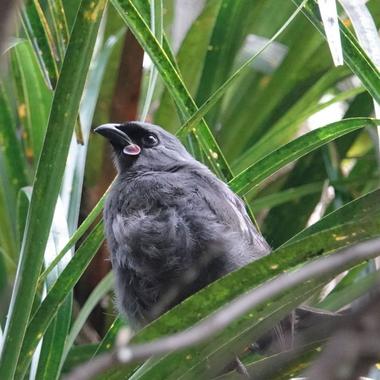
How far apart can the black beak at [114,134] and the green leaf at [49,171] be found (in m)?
0.92

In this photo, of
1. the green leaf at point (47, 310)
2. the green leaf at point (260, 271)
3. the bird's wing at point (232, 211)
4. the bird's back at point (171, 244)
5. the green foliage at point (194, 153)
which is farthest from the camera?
the bird's wing at point (232, 211)

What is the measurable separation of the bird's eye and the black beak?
0.16 ft

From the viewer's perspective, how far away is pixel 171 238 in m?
2.31

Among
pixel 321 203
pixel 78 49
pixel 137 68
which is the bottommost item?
pixel 321 203

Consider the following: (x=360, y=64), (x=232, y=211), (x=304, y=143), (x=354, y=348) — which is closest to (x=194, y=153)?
(x=232, y=211)

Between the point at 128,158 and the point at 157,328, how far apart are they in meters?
1.35

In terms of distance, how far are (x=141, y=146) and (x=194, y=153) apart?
19.0 inches

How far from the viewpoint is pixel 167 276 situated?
231cm

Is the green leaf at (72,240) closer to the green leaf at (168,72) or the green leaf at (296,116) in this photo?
the green leaf at (168,72)

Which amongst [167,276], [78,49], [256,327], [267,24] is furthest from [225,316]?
[267,24]

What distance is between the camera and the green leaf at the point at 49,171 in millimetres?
1910

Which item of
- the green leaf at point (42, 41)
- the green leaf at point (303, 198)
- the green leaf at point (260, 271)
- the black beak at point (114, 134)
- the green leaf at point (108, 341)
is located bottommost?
the green leaf at point (303, 198)

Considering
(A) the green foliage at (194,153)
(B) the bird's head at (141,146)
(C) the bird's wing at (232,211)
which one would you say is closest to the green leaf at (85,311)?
(A) the green foliage at (194,153)

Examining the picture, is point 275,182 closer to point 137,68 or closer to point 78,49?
point 137,68
